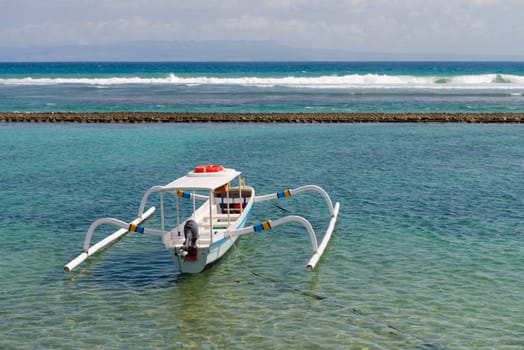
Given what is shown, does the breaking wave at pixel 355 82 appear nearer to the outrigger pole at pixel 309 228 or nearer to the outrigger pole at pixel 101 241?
the outrigger pole at pixel 309 228

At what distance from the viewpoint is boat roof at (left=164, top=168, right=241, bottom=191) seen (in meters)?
15.4

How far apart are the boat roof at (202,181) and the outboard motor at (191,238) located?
911 mm

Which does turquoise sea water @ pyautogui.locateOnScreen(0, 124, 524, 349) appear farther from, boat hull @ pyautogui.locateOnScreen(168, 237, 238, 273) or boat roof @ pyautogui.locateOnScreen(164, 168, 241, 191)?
boat roof @ pyautogui.locateOnScreen(164, 168, 241, 191)

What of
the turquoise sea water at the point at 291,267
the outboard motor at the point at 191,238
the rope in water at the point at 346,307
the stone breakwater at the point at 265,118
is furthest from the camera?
the stone breakwater at the point at 265,118

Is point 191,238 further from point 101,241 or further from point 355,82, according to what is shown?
point 355,82

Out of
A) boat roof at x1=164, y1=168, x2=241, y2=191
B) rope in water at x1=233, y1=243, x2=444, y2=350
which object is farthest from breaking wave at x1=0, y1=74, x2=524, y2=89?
rope in water at x1=233, y1=243, x2=444, y2=350

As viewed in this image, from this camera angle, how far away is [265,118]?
160 feet

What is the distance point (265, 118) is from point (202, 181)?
108 feet

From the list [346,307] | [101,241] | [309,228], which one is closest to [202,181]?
[309,228]

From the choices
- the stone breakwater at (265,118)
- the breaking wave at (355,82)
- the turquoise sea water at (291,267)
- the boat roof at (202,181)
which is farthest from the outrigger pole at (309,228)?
the breaking wave at (355,82)

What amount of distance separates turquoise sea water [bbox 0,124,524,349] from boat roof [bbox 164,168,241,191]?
195 centimetres

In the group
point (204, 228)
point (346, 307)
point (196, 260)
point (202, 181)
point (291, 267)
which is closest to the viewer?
point (346, 307)

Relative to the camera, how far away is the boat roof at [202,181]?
605 inches

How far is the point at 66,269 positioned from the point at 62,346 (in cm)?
365
